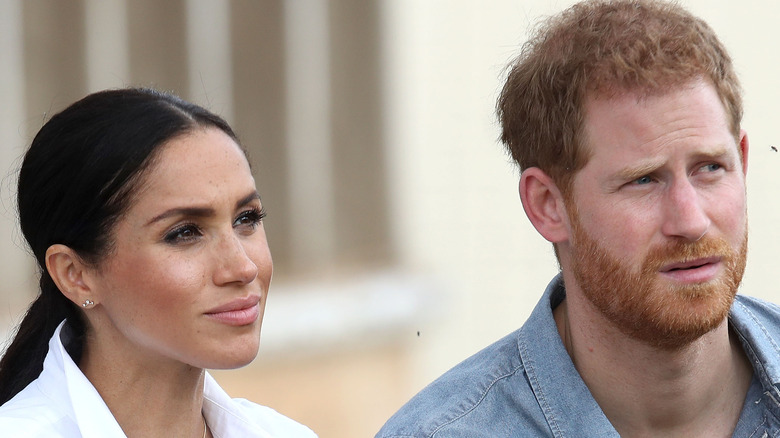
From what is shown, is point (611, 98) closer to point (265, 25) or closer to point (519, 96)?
point (519, 96)

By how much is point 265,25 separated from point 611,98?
8.20 ft

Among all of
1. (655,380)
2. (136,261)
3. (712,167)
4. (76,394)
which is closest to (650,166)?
(712,167)

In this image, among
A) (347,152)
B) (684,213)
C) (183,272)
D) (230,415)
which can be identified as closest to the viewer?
(684,213)

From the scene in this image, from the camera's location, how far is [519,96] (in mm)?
3574

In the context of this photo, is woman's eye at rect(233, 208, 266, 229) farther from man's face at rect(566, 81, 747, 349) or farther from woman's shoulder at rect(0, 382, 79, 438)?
man's face at rect(566, 81, 747, 349)

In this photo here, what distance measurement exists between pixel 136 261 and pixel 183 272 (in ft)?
0.36

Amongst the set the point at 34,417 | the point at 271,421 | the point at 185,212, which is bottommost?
the point at 271,421

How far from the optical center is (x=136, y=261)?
331 cm

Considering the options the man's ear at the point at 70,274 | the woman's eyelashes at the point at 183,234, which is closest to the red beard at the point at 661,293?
the woman's eyelashes at the point at 183,234

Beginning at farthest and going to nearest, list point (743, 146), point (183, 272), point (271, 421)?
point (271, 421), point (743, 146), point (183, 272)

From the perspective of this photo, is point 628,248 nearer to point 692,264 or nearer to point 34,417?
point 692,264

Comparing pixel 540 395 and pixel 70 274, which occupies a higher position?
pixel 70 274

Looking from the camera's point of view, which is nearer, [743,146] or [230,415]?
[743,146]

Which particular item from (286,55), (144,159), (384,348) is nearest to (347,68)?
(286,55)
